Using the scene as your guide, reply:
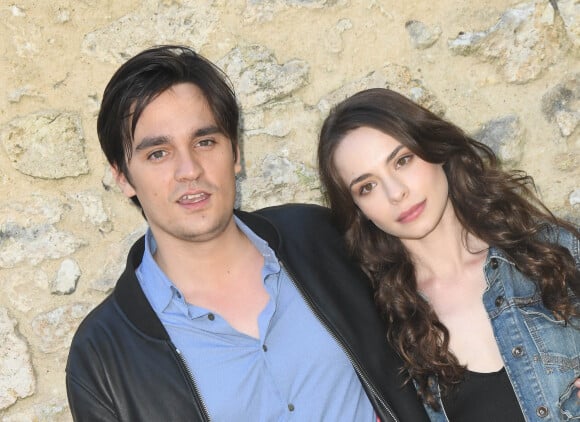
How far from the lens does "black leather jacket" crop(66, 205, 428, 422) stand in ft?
8.13

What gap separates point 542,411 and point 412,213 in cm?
78

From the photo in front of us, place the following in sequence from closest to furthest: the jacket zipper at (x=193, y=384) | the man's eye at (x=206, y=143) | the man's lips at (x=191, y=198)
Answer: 1. the jacket zipper at (x=193, y=384)
2. the man's lips at (x=191, y=198)
3. the man's eye at (x=206, y=143)

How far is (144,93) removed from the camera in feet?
8.64

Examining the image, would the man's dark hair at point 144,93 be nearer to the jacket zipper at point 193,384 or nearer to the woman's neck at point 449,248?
the jacket zipper at point 193,384

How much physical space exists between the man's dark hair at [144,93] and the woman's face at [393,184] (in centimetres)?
49

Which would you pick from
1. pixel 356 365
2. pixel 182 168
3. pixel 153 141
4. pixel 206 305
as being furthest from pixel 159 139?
pixel 356 365

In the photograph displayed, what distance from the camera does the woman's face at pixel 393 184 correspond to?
2574 mm

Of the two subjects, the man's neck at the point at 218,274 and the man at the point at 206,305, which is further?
the man's neck at the point at 218,274

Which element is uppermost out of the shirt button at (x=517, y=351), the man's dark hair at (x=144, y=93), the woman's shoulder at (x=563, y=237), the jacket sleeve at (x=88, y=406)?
the man's dark hair at (x=144, y=93)

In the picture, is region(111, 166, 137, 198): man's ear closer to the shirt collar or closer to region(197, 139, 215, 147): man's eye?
the shirt collar

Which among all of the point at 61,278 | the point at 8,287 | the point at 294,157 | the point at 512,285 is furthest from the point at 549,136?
the point at 8,287

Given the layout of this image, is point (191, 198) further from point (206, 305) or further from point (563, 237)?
point (563, 237)

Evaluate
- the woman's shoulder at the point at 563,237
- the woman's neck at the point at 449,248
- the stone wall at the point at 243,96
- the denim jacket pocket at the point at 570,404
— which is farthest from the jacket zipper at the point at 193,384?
the woman's shoulder at the point at 563,237

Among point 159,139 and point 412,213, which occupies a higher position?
point 159,139
